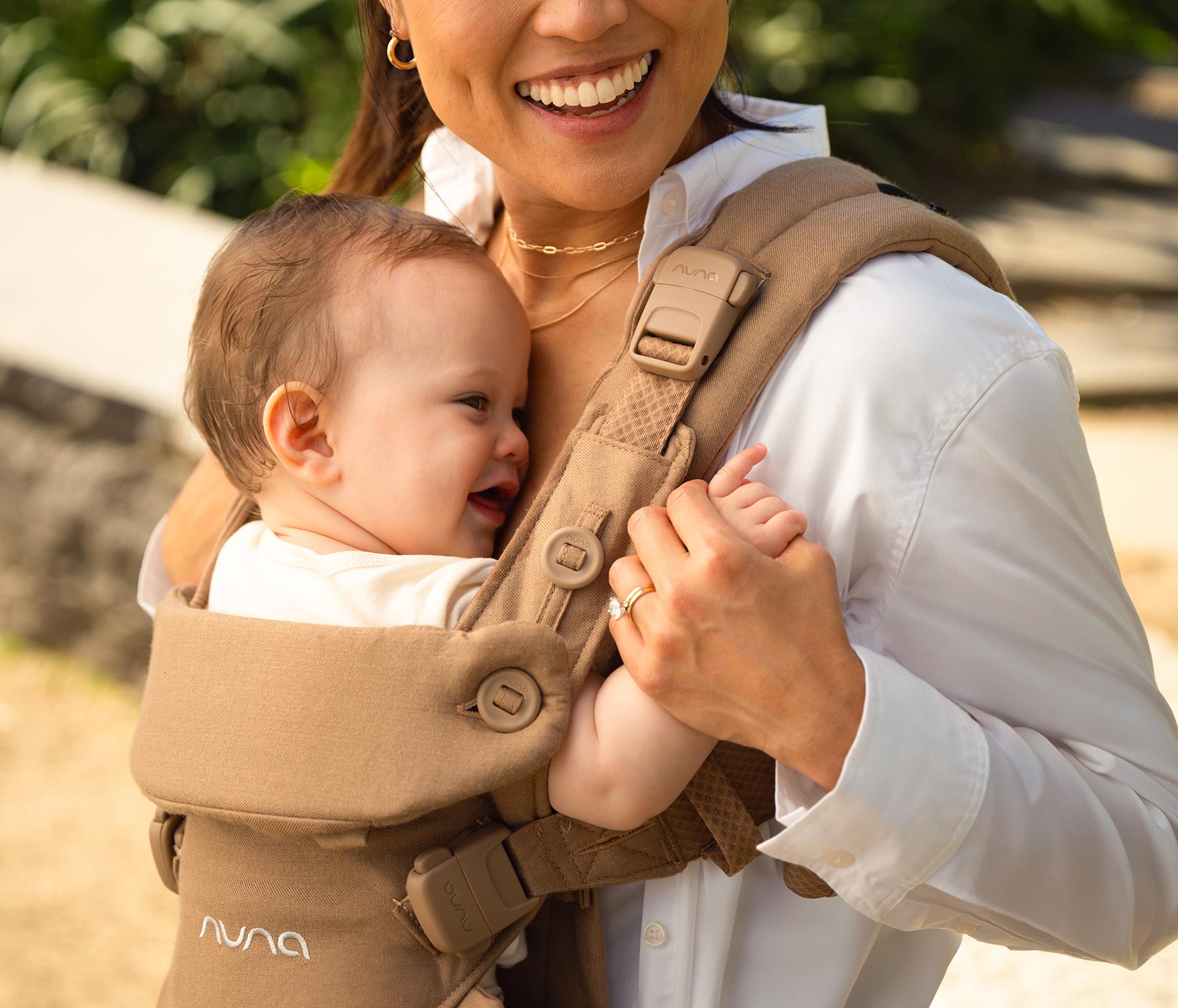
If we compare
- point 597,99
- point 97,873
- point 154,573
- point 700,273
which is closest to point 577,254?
point 597,99

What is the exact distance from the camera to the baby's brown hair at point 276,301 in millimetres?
1537

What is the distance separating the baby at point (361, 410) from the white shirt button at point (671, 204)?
0.79 feet

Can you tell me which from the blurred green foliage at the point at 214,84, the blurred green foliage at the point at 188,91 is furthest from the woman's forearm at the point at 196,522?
the blurred green foliage at the point at 188,91

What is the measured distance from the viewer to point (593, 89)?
1.45m

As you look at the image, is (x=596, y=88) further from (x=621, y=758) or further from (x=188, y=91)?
(x=188, y=91)

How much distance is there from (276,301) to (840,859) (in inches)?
37.2

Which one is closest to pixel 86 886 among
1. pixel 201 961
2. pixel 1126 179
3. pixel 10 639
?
pixel 10 639

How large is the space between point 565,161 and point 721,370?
1.20 feet

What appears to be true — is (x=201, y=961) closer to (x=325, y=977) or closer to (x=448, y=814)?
(x=325, y=977)

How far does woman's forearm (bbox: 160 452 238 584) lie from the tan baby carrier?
0.53 meters

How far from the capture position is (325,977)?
1365mm

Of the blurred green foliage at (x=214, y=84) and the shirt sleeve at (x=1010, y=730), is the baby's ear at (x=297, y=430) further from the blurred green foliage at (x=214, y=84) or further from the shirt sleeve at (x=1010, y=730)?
the blurred green foliage at (x=214, y=84)

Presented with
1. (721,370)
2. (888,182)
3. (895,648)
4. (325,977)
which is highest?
(888,182)

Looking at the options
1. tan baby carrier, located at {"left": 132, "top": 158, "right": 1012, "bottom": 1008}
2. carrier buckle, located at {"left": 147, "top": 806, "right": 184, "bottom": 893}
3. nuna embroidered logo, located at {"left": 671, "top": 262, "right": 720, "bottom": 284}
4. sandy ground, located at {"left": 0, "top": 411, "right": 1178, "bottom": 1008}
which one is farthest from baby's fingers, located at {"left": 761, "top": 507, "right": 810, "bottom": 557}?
sandy ground, located at {"left": 0, "top": 411, "right": 1178, "bottom": 1008}
